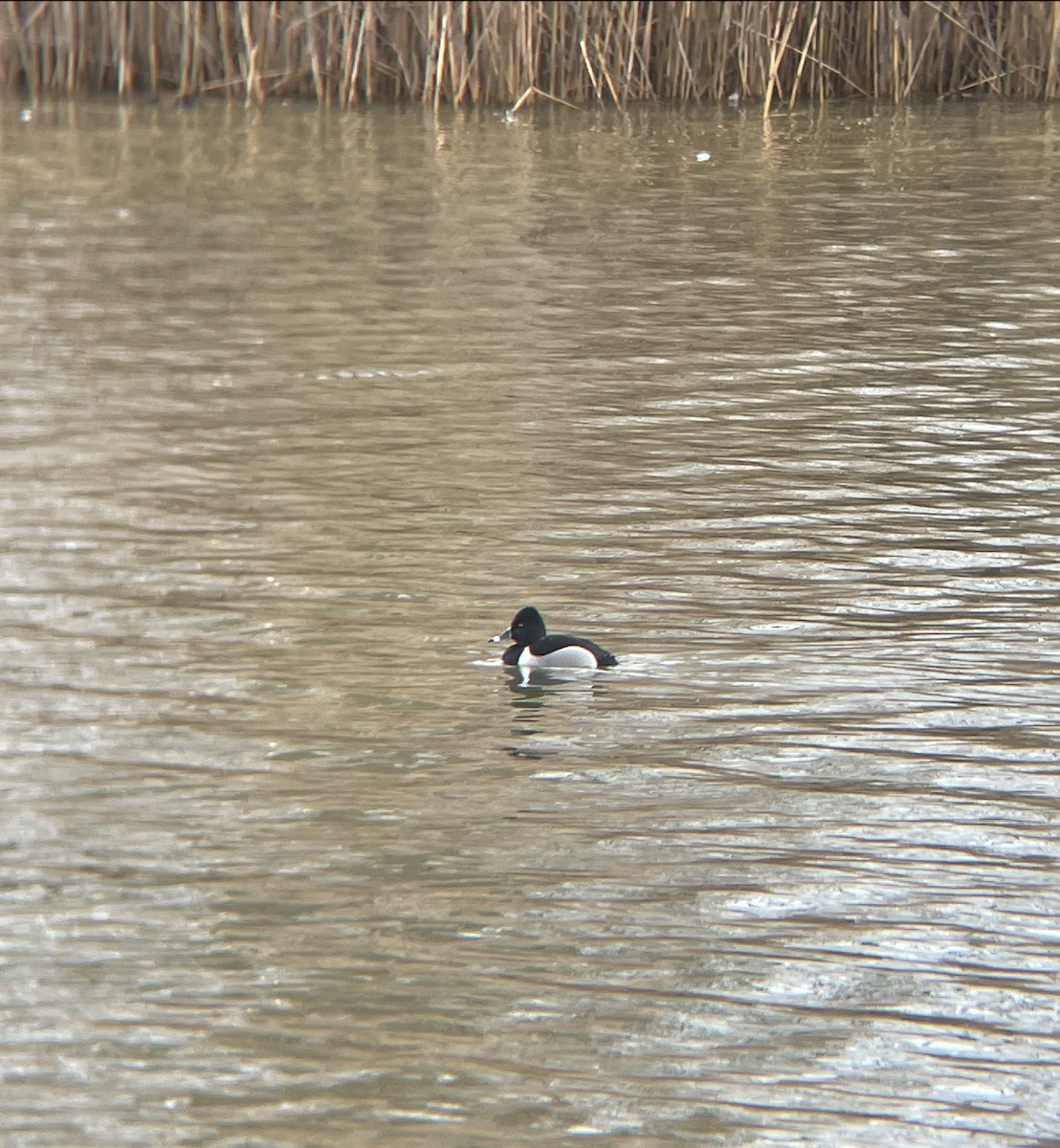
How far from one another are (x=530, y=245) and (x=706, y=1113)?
39.4ft

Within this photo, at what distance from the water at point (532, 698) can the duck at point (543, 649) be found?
0.35ft

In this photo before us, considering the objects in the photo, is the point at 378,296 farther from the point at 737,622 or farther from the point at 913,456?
the point at 737,622

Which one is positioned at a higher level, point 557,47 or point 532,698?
point 557,47

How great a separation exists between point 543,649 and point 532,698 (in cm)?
21

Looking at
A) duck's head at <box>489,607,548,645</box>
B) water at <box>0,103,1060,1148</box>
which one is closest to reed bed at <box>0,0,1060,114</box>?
water at <box>0,103,1060,1148</box>

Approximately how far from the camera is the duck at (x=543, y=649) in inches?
278

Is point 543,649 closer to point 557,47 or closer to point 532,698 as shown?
point 532,698

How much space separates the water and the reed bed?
6.38 metres

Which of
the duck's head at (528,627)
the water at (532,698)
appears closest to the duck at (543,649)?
the duck's head at (528,627)

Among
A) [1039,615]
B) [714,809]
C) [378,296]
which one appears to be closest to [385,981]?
[714,809]

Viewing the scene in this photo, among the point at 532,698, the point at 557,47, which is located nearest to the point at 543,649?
the point at 532,698

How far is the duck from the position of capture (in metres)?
7.05

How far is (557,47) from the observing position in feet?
71.8

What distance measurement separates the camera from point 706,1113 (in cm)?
435
